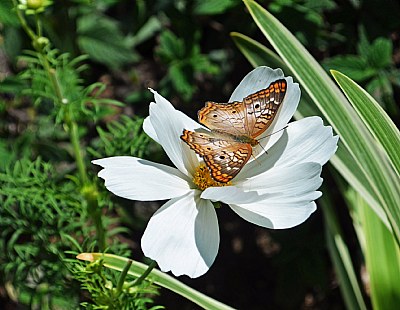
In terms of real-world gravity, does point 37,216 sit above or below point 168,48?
below

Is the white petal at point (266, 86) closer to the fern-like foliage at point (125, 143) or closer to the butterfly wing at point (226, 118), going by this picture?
the butterfly wing at point (226, 118)

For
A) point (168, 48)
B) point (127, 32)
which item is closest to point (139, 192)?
point (168, 48)

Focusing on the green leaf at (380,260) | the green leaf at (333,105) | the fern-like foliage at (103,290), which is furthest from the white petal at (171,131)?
the green leaf at (380,260)

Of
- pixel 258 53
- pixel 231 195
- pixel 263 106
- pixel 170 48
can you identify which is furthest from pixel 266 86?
pixel 170 48

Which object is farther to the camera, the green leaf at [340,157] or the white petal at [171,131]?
the green leaf at [340,157]

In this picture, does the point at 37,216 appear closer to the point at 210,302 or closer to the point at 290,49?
the point at 210,302
